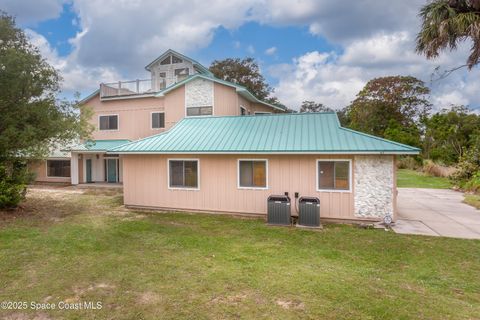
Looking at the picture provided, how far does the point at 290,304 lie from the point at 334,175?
6268mm

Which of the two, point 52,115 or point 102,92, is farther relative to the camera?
point 102,92

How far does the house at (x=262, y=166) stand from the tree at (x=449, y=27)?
445cm

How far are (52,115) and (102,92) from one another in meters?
10.9

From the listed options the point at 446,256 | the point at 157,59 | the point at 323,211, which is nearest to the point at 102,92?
the point at 157,59

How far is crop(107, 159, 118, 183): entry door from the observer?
21.6 meters

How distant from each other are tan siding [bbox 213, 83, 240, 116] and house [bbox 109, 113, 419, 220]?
4340 millimetres

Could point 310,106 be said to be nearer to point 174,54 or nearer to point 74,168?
point 174,54

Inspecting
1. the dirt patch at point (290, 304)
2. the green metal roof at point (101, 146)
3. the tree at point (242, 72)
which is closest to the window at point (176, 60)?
the green metal roof at point (101, 146)

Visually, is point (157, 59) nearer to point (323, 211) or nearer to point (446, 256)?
point (323, 211)

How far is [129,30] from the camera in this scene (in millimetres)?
15180

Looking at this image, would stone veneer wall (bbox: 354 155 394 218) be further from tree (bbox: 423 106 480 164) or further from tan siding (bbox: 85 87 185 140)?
tree (bbox: 423 106 480 164)

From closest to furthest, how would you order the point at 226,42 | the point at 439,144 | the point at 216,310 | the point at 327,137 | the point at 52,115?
the point at 216,310, the point at 327,137, the point at 52,115, the point at 226,42, the point at 439,144

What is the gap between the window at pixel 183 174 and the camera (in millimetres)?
11465

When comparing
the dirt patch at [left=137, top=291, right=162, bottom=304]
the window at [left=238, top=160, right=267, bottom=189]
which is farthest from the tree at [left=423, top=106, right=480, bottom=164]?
the dirt patch at [left=137, top=291, right=162, bottom=304]
